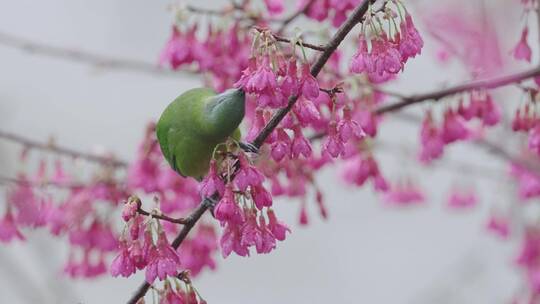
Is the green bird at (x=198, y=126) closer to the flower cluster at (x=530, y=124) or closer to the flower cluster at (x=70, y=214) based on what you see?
the flower cluster at (x=530, y=124)

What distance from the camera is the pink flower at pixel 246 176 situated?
62.1 inches

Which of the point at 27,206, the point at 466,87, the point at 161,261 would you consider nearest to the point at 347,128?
the point at 161,261

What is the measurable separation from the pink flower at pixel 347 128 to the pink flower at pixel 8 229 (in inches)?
52.1

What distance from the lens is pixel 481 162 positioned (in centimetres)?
610

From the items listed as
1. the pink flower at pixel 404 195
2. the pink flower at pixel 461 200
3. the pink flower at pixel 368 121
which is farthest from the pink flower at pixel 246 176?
the pink flower at pixel 461 200

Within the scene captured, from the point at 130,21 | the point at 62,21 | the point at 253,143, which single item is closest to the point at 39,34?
the point at 62,21

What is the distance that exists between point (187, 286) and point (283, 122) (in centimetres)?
31

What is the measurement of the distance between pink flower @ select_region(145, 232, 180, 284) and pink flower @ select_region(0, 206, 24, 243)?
1203 millimetres

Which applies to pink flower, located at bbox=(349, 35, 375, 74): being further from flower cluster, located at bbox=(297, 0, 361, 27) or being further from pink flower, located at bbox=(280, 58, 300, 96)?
flower cluster, located at bbox=(297, 0, 361, 27)

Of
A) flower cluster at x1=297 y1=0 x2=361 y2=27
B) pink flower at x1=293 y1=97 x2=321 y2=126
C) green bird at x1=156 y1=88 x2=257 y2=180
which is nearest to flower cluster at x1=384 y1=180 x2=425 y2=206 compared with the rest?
flower cluster at x1=297 y1=0 x2=361 y2=27

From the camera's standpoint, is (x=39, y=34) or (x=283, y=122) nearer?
(x=283, y=122)

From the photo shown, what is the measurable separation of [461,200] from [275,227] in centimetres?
258

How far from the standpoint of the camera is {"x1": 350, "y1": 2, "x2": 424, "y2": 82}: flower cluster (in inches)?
62.2

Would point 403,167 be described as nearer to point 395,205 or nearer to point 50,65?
point 395,205
